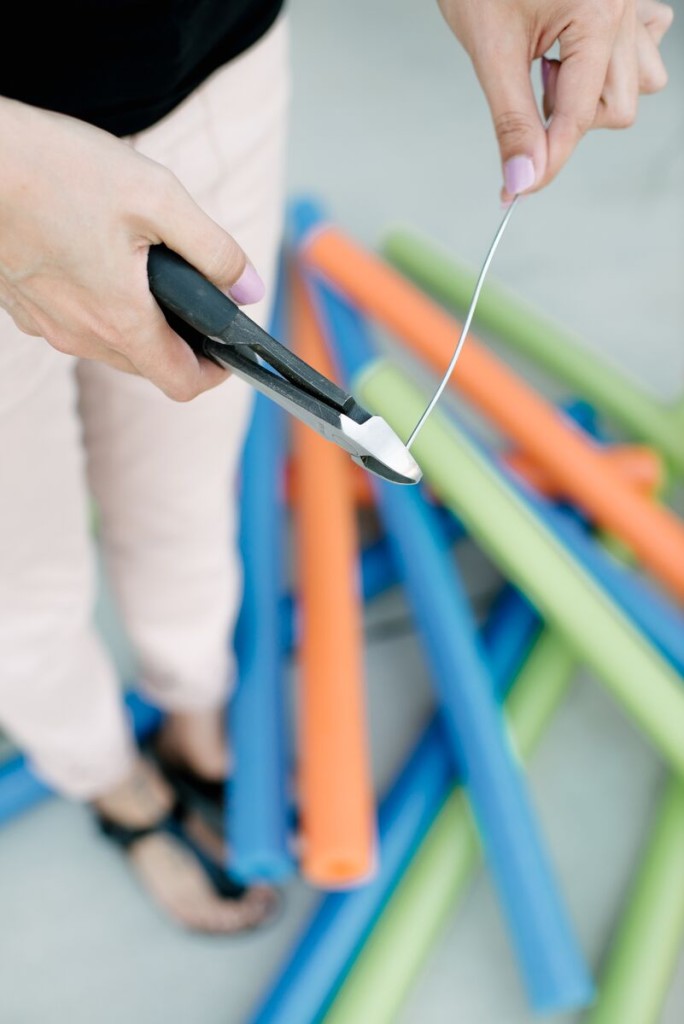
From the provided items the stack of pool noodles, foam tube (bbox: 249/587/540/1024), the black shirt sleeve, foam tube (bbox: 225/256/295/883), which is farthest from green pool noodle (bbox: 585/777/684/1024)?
the black shirt sleeve

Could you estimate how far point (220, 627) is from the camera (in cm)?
99

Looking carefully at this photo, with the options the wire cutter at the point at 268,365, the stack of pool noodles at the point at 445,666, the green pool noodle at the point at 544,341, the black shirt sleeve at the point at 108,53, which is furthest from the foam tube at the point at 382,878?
the black shirt sleeve at the point at 108,53

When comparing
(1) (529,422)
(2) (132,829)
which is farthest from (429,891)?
(1) (529,422)

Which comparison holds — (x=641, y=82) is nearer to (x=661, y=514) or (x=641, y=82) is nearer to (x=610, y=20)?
(x=610, y=20)

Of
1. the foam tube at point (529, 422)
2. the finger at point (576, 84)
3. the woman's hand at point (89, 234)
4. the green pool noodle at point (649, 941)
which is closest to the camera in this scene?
the woman's hand at point (89, 234)

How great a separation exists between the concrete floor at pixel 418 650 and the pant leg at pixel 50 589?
0.19 m

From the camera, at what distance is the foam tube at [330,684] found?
3.12 feet

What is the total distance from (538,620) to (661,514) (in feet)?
0.72

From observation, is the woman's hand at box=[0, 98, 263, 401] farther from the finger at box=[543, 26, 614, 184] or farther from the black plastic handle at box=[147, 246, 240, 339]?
the finger at box=[543, 26, 614, 184]

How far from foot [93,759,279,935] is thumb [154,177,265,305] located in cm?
76

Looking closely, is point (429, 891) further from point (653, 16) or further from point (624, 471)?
point (653, 16)

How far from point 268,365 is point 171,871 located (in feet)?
2.61

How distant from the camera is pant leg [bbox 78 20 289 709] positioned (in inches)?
25.8

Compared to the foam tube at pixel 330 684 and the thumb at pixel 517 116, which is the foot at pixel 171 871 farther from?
the thumb at pixel 517 116
